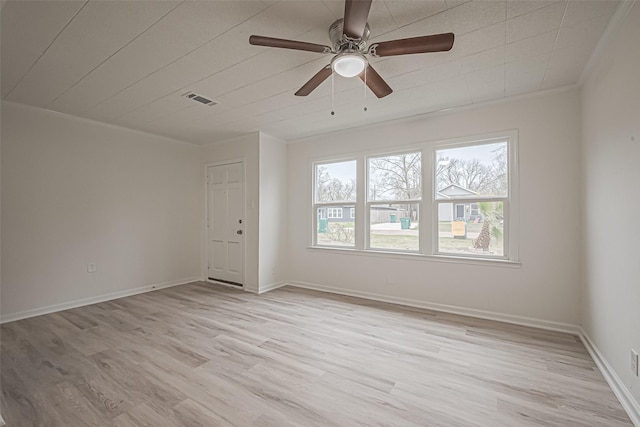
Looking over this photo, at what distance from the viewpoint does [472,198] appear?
11.3 ft

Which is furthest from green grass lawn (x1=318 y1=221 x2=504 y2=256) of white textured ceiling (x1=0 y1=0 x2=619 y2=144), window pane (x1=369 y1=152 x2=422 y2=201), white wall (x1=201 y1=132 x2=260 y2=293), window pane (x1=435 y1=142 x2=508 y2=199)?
white textured ceiling (x1=0 y1=0 x2=619 y2=144)

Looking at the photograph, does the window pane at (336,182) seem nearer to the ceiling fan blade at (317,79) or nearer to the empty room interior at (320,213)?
the empty room interior at (320,213)

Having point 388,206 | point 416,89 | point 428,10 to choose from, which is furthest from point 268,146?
point 428,10

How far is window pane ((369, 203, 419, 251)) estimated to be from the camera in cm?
388

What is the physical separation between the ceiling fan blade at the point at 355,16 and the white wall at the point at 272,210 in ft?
10.1

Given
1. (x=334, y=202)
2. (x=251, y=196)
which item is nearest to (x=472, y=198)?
(x=334, y=202)

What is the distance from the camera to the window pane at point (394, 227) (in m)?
3.88

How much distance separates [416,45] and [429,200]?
2313 mm

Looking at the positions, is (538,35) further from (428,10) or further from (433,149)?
(433,149)

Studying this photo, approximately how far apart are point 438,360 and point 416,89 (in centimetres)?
266

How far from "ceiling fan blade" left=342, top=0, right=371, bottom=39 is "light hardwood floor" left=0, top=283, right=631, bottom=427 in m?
2.36

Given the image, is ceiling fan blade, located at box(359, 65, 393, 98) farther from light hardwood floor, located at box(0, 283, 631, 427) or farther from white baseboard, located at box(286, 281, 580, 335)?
white baseboard, located at box(286, 281, 580, 335)

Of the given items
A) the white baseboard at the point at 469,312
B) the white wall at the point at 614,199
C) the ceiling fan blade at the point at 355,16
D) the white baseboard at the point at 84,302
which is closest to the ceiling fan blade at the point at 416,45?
the ceiling fan blade at the point at 355,16

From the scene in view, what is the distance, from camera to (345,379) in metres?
2.12
